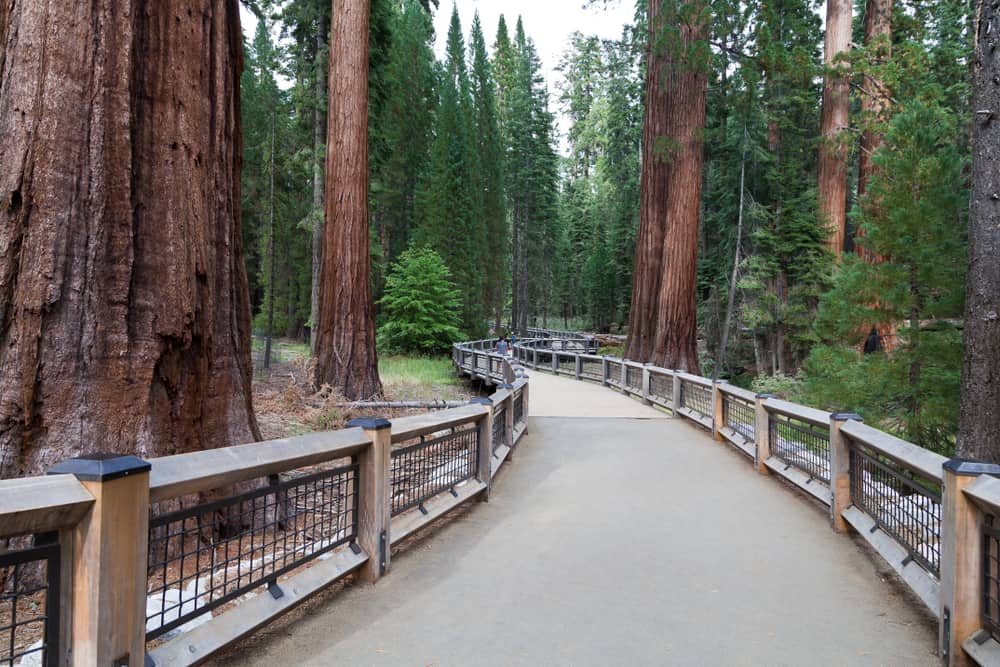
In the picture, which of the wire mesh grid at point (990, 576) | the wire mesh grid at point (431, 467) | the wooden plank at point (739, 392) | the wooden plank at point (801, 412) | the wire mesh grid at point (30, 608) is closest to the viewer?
the wire mesh grid at point (30, 608)

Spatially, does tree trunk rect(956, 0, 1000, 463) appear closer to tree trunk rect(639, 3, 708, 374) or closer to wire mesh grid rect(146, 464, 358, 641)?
wire mesh grid rect(146, 464, 358, 641)

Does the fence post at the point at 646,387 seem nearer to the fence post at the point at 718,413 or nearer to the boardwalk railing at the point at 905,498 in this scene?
the fence post at the point at 718,413

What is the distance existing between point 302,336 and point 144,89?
4165cm

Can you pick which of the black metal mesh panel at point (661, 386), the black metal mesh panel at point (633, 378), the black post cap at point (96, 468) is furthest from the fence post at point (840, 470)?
the black metal mesh panel at point (633, 378)

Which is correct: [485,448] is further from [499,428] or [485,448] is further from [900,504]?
[900,504]

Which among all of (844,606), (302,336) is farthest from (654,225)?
(302,336)

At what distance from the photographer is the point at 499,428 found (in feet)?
28.2

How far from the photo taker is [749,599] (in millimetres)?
4180

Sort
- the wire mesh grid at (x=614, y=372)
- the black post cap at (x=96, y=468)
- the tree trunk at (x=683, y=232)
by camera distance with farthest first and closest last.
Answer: the wire mesh grid at (x=614, y=372) < the tree trunk at (x=683, y=232) < the black post cap at (x=96, y=468)

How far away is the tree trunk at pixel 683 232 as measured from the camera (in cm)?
1867

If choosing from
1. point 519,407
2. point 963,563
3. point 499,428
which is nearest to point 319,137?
point 519,407

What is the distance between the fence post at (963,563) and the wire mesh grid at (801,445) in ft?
10.4

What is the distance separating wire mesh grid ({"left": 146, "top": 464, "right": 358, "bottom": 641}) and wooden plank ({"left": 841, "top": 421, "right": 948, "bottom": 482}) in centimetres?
347

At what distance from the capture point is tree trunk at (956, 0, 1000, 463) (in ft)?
22.2
